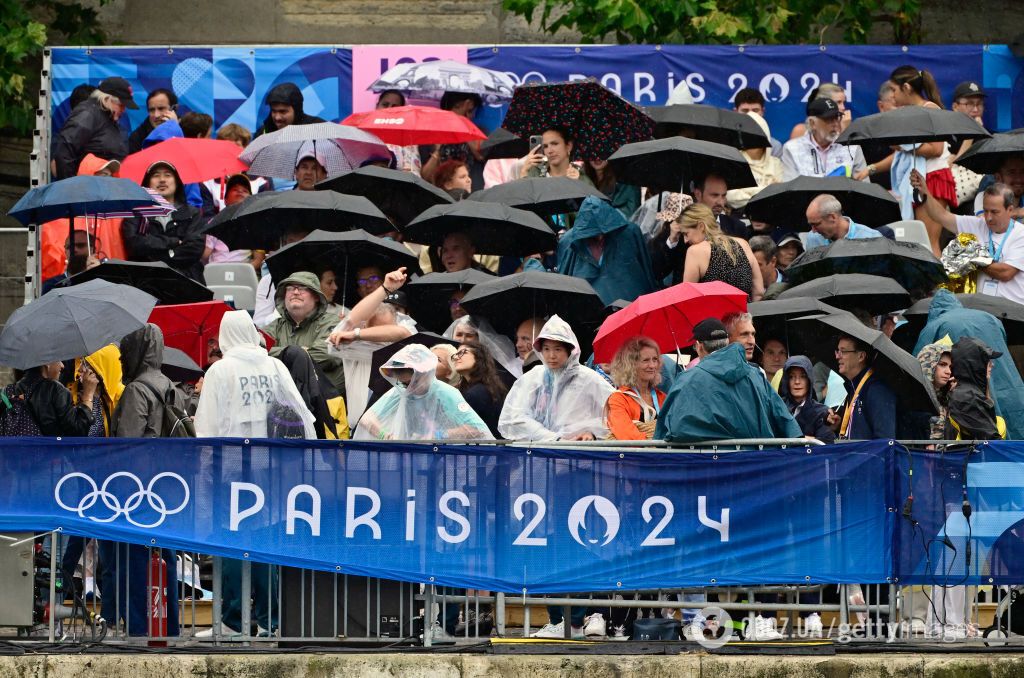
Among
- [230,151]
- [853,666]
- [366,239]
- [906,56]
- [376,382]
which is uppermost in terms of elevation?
[906,56]

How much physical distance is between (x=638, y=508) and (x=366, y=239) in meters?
4.44

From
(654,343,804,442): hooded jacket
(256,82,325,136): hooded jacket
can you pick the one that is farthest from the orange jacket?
(256,82,325,136): hooded jacket

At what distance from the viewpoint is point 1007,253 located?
17.4 metres

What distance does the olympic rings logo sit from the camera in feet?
41.0

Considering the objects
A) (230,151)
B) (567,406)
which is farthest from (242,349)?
(230,151)

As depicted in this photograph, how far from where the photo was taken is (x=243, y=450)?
1248 cm

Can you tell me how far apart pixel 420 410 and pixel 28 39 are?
1056 centimetres

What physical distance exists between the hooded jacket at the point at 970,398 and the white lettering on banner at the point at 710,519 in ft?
6.09

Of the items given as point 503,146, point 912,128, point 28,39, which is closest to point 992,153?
point 912,128

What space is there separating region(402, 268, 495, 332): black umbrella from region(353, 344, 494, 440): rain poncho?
8.82ft

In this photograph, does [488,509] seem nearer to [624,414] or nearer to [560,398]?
[624,414]

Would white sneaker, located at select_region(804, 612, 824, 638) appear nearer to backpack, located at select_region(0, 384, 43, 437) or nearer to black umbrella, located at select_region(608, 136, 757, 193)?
backpack, located at select_region(0, 384, 43, 437)

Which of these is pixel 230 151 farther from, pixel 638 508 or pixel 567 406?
pixel 638 508

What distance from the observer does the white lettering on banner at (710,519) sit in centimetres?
1252
